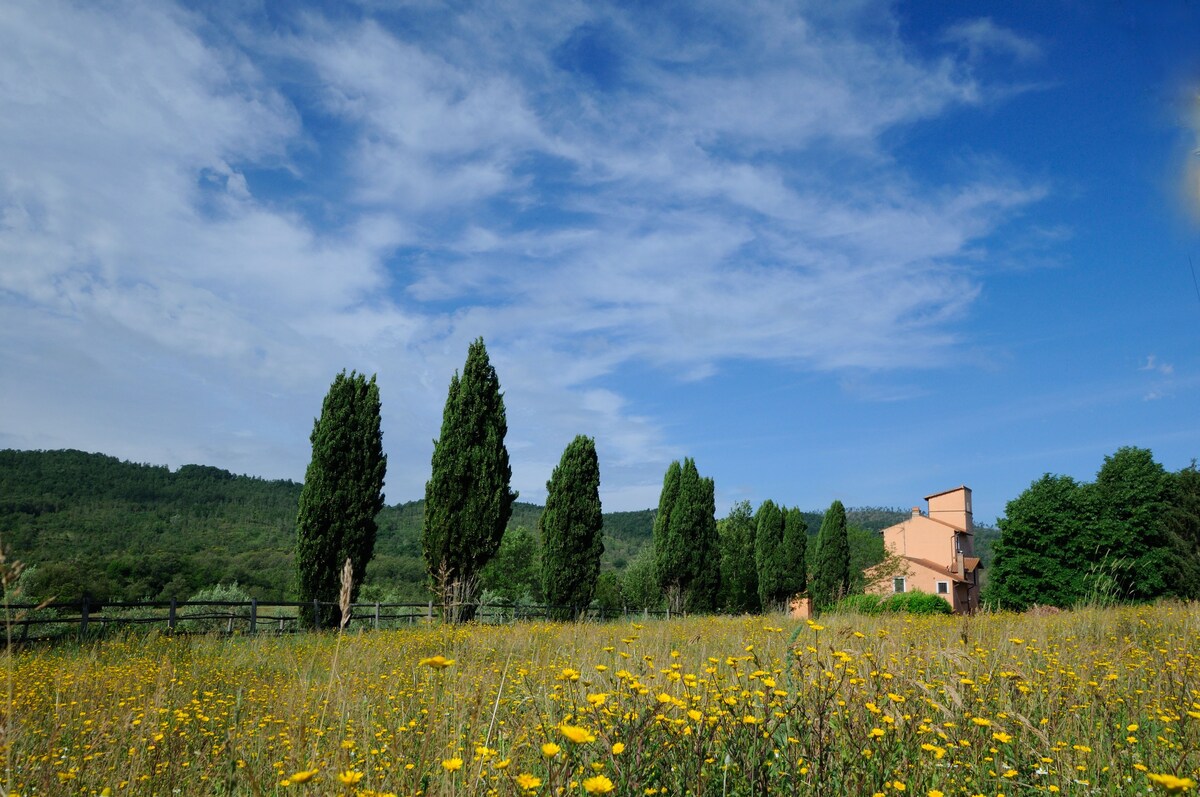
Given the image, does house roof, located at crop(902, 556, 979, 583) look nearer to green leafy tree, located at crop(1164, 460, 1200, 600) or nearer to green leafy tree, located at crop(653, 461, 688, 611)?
green leafy tree, located at crop(1164, 460, 1200, 600)

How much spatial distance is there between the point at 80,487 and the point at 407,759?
76.4m

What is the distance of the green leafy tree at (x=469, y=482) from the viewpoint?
1888 cm

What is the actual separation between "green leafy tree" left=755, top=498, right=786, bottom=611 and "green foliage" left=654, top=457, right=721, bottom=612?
23.3ft

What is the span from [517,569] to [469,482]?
36601 millimetres

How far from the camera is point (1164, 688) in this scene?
5031 mm

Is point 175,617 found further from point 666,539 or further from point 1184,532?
point 1184,532

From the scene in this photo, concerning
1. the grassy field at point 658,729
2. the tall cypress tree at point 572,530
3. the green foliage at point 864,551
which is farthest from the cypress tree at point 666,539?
the green foliage at point 864,551

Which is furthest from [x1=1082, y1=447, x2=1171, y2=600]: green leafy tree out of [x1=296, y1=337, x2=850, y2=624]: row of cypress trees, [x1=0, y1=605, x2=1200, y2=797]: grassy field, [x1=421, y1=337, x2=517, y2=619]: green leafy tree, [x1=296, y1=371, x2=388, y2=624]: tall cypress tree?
[x1=296, y1=371, x2=388, y2=624]: tall cypress tree

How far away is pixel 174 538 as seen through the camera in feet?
189

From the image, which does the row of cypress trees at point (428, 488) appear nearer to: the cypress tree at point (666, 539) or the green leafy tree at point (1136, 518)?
the cypress tree at point (666, 539)

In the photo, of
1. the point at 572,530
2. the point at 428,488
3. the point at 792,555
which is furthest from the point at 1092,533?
the point at 428,488

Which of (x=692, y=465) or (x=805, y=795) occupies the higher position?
(x=692, y=465)

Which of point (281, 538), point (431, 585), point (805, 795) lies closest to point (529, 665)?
point (805, 795)

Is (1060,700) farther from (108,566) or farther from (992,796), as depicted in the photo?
(108,566)
